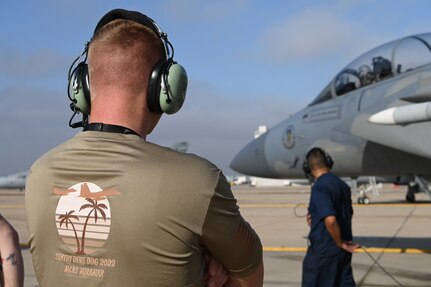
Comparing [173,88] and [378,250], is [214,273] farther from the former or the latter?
[378,250]

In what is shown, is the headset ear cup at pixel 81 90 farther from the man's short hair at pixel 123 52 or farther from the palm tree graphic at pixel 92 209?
the palm tree graphic at pixel 92 209

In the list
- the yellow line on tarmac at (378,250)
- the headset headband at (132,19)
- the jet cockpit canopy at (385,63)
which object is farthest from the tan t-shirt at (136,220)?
the yellow line on tarmac at (378,250)

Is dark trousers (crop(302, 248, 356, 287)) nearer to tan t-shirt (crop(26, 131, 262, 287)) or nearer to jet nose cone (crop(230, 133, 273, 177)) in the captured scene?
tan t-shirt (crop(26, 131, 262, 287))

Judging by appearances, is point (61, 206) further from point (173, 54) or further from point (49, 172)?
point (173, 54)

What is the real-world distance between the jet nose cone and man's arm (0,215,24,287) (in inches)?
383

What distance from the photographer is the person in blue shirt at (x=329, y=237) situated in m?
4.80

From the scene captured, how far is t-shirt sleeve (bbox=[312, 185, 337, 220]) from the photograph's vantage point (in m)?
4.80

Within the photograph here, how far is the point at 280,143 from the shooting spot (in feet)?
37.8

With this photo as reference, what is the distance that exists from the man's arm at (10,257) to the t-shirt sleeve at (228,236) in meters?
1.61

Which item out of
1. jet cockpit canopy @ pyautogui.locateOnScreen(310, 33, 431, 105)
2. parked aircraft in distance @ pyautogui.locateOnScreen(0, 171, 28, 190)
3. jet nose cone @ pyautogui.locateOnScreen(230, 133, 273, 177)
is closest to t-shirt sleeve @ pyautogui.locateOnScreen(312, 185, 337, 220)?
jet cockpit canopy @ pyautogui.locateOnScreen(310, 33, 431, 105)

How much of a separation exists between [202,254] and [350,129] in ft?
27.0

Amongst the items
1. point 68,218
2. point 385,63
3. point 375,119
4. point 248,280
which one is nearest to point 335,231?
point 248,280

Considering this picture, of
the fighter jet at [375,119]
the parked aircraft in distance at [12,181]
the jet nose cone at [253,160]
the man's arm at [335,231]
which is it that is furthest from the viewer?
the parked aircraft in distance at [12,181]

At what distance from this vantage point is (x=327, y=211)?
4785mm
